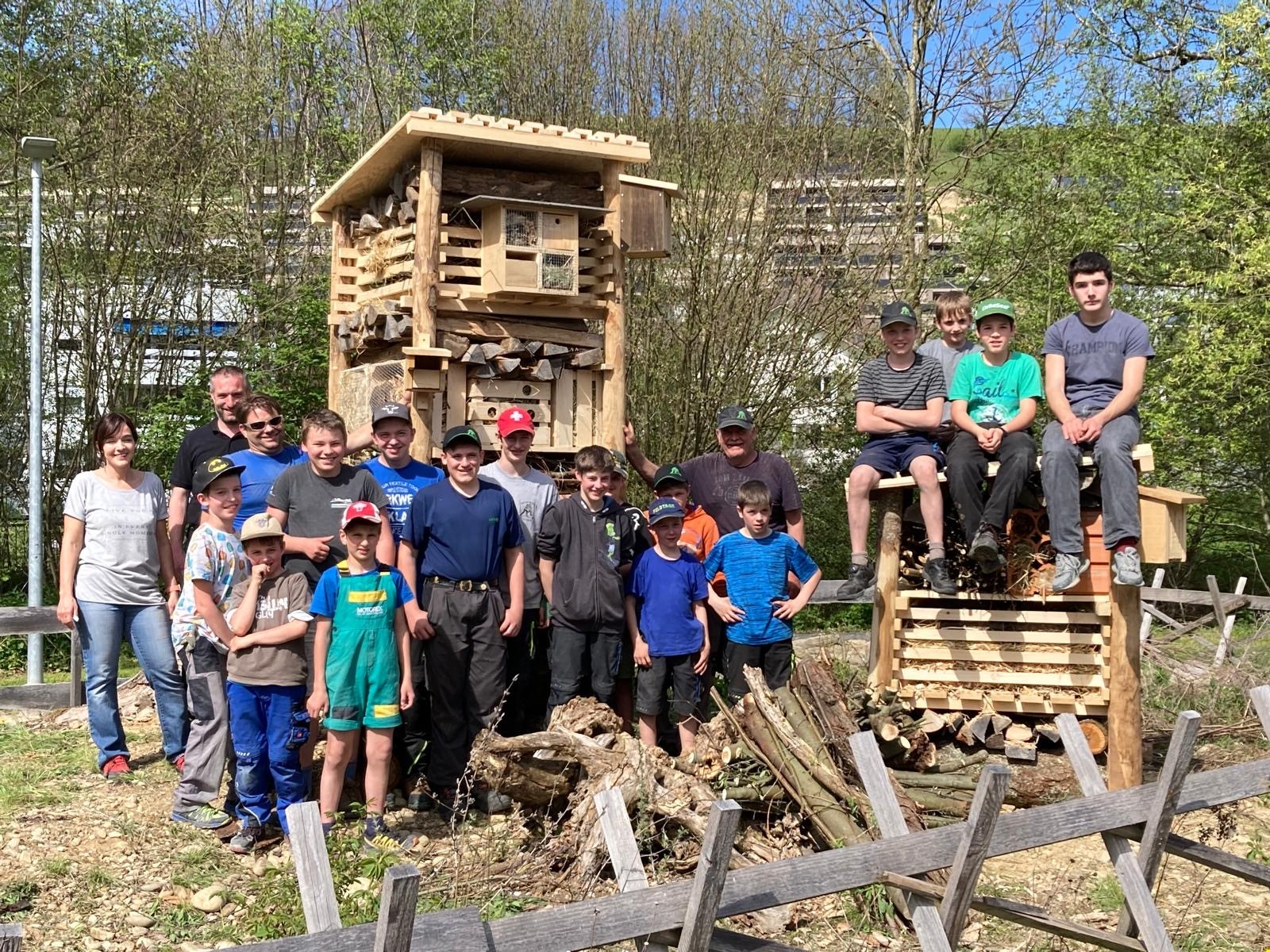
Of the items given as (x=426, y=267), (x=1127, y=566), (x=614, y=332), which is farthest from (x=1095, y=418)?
(x=426, y=267)

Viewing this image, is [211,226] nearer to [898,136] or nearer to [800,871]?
Result: [898,136]

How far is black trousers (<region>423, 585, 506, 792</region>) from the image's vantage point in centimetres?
574

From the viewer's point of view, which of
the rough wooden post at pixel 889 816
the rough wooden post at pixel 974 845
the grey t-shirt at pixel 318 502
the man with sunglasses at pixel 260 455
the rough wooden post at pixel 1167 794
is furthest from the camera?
the man with sunglasses at pixel 260 455

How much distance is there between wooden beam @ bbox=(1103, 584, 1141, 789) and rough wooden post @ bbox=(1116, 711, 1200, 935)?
6.68 feet

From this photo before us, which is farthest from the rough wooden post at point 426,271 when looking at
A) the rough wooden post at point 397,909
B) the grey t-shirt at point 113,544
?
the rough wooden post at point 397,909

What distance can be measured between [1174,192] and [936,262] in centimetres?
362

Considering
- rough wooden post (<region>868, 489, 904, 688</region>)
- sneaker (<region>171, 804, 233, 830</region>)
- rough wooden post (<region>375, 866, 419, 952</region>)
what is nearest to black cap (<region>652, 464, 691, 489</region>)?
rough wooden post (<region>868, 489, 904, 688</region>)

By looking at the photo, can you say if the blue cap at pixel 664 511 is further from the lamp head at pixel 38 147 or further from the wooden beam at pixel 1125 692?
the lamp head at pixel 38 147

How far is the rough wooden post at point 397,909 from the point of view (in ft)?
8.98

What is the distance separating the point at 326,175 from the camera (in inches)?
594

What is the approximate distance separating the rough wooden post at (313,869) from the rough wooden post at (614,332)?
4804 mm

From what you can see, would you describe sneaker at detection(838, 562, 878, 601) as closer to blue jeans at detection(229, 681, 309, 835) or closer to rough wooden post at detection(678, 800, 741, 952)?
blue jeans at detection(229, 681, 309, 835)

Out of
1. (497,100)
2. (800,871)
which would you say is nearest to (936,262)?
(497,100)

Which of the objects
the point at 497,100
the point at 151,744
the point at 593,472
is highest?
the point at 497,100
